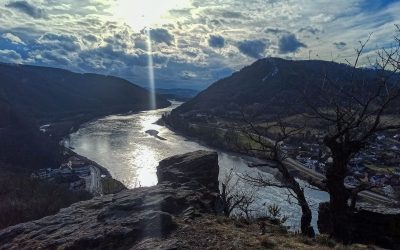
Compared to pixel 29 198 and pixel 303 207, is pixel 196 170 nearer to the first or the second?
pixel 303 207

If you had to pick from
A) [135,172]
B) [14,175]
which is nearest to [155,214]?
[135,172]

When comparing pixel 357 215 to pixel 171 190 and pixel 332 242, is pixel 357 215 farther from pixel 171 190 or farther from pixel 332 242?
pixel 171 190

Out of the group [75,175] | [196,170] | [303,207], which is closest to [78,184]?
[75,175]

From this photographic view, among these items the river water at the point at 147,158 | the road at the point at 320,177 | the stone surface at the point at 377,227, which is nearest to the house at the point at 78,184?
the river water at the point at 147,158

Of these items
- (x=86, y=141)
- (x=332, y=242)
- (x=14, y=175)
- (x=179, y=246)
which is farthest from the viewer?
(x=86, y=141)

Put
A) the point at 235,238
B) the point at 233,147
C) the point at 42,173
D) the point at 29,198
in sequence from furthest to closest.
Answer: the point at 42,173 < the point at 233,147 < the point at 29,198 < the point at 235,238
